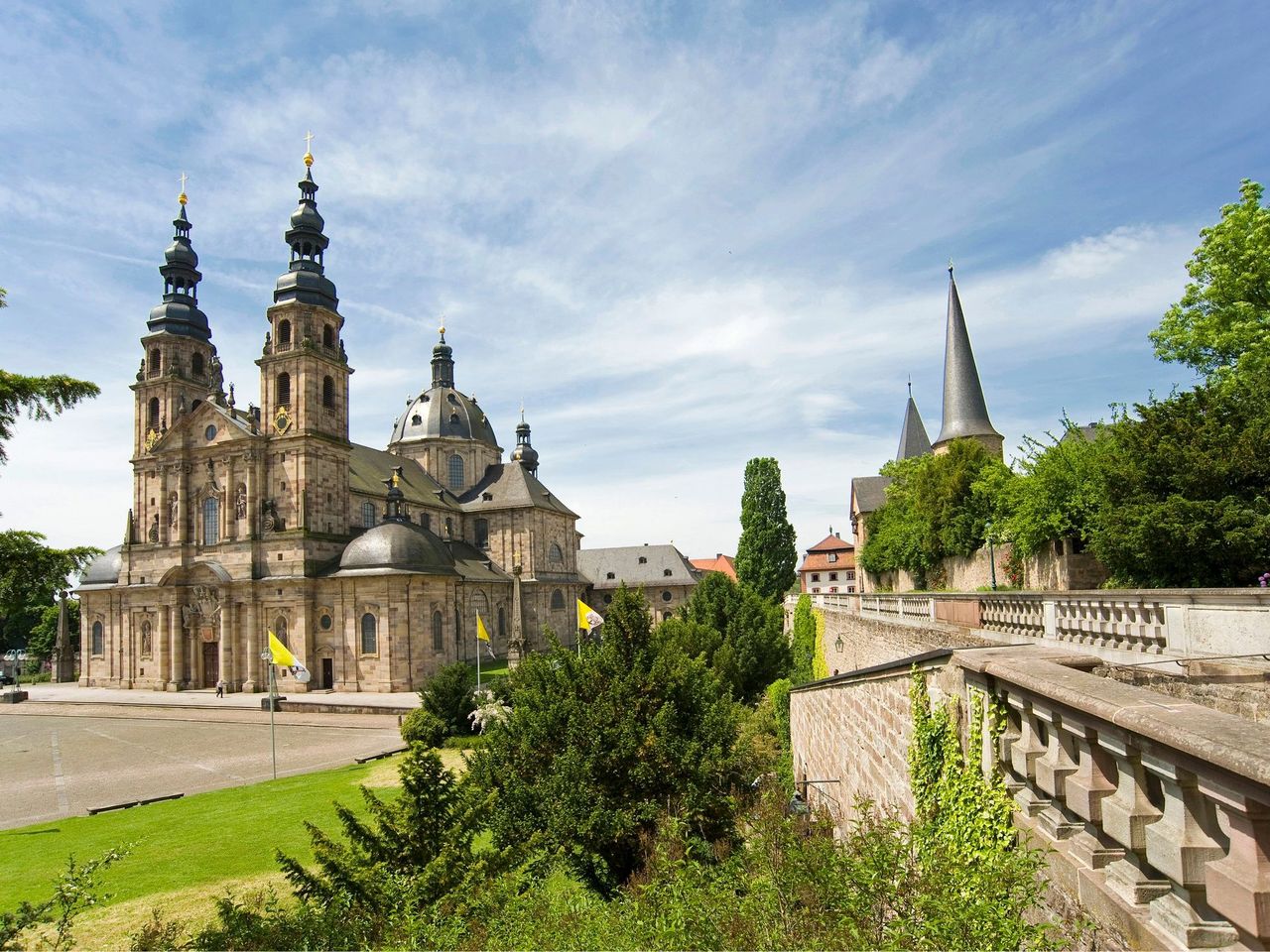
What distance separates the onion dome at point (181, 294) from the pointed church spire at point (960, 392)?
165 feet

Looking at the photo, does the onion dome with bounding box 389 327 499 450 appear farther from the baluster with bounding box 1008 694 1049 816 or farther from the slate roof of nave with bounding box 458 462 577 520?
the baluster with bounding box 1008 694 1049 816

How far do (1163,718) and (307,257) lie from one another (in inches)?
2157

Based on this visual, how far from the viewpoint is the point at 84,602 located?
5272 centimetres

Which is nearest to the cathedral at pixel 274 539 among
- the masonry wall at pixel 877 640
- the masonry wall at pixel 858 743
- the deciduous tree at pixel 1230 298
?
the masonry wall at pixel 877 640

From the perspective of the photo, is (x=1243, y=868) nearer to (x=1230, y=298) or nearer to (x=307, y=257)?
(x=1230, y=298)

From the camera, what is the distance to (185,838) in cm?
1694

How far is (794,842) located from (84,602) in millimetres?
61129

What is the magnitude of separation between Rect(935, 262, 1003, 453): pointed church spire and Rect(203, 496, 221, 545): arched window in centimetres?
4470

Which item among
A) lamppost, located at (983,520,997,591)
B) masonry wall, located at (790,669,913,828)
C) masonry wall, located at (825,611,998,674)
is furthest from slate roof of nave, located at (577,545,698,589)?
masonry wall, located at (790,669,913,828)

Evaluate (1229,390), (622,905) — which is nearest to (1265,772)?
(622,905)

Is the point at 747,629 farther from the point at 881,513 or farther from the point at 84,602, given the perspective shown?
the point at 84,602

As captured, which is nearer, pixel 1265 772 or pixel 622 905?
pixel 1265 772

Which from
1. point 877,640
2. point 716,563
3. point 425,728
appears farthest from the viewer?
point 716,563

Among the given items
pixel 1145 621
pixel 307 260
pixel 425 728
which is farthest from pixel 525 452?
pixel 1145 621
